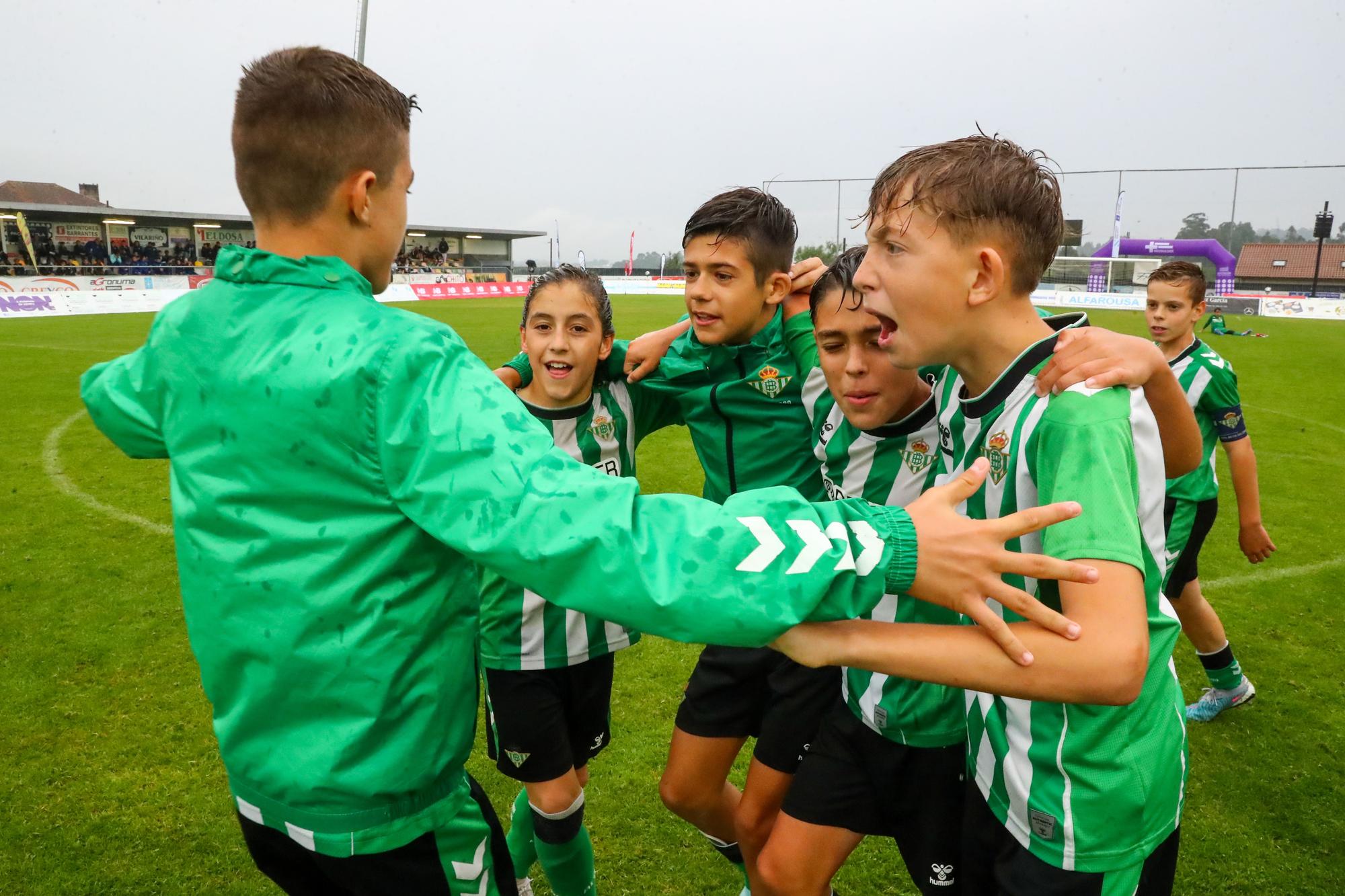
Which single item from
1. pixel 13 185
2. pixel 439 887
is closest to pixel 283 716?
pixel 439 887

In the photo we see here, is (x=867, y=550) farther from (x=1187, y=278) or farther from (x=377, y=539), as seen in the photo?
(x=1187, y=278)

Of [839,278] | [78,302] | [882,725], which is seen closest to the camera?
[882,725]

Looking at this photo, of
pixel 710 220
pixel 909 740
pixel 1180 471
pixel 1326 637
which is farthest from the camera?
pixel 1326 637

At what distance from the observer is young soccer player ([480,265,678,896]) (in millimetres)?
2850

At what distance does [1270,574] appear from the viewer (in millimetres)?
6234

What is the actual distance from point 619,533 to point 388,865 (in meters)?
0.92

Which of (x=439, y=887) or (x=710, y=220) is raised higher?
(x=710, y=220)

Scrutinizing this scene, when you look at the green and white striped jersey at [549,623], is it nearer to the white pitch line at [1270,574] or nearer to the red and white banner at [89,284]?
the white pitch line at [1270,574]

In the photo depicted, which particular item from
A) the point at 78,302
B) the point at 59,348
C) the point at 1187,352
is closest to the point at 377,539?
the point at 1187,352

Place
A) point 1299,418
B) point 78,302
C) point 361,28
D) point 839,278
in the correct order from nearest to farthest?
point 839,278, point 361,28, point 1299,418, point 78,302

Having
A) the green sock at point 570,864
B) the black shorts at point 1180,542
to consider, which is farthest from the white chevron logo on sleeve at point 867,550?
the black shorts at point 1180,542

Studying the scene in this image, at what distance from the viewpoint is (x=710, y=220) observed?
326 centimetres

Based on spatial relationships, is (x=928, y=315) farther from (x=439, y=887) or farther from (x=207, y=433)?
(x=439, y=887)

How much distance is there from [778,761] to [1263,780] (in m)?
2.49
